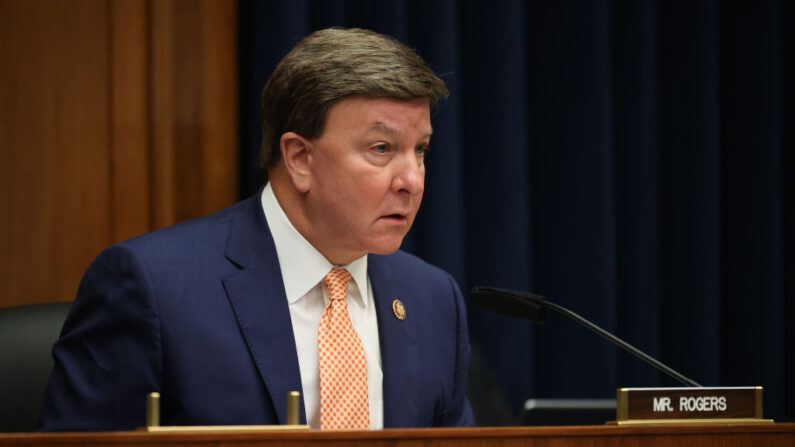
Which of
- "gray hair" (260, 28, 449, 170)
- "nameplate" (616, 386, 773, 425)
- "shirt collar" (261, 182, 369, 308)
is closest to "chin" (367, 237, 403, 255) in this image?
"shirt collar" (261, 182, 369, 308)

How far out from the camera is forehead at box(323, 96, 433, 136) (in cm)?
166

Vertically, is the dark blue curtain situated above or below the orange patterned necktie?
above

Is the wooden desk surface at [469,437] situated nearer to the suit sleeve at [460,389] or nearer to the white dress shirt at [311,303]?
the white dress shirt at [311,303]

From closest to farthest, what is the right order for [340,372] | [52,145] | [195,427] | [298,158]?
[195,427], [340,372], [298,158], [52,145]

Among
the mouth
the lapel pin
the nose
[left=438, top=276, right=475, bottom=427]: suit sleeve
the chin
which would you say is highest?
the nose

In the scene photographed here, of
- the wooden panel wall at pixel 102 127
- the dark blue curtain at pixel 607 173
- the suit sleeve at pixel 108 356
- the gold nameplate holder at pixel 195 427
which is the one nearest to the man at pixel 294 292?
the suit sleeve at pixel 108 356

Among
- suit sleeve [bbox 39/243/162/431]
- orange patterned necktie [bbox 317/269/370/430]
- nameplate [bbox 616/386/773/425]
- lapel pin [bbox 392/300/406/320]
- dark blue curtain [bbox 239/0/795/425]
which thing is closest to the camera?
nameplate [bbox 616/386/773/425]

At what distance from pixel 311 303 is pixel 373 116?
0.38m

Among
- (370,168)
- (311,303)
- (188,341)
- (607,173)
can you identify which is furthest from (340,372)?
(607,173)

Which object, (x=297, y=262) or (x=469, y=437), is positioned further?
(x=297, y=262)

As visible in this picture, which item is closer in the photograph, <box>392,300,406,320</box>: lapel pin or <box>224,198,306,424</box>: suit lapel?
Result: <box>224,198,306,424</box>: suit lapel

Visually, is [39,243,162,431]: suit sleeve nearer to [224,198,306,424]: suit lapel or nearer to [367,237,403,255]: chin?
[224,198,306,424]: suit lapel

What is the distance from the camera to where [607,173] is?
2.81 meters

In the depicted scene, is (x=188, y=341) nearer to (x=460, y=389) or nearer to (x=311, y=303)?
(x=311, y=303)
